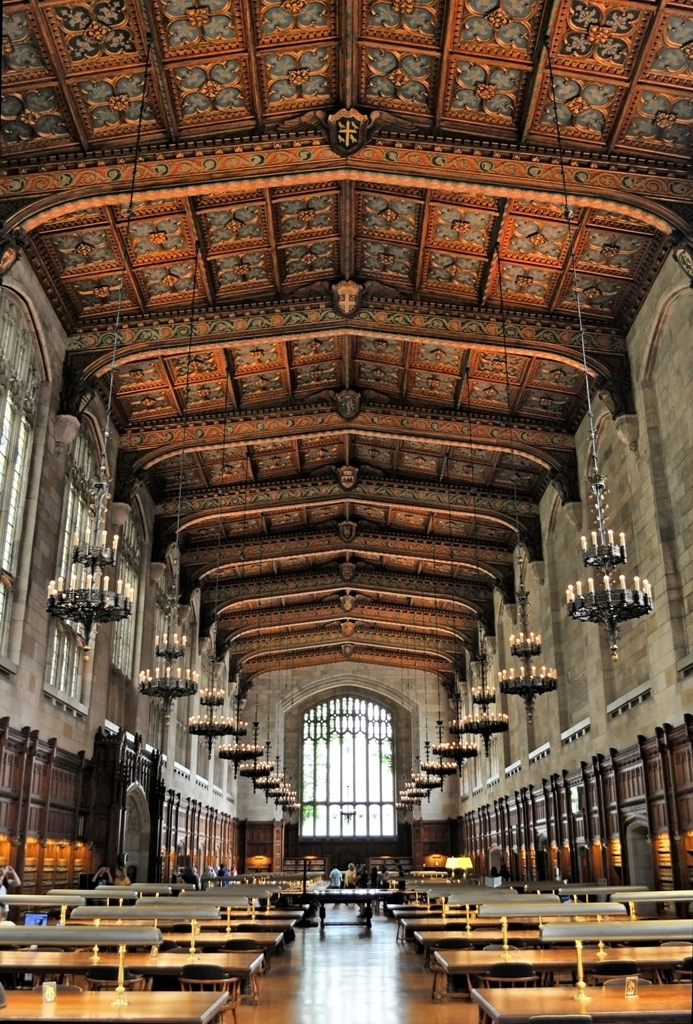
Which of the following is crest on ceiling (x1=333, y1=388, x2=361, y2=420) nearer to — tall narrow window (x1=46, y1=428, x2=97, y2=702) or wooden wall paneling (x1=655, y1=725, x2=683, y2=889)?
tall narrow window (x1=46, y1=428, x2=97, y2=702)

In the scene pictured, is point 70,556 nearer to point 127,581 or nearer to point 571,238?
point 127,581

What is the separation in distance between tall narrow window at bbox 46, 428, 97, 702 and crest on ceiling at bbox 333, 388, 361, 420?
18.2ft

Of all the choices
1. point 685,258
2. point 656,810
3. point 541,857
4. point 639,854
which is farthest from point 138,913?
point 541,857

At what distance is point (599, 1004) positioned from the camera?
534 cm

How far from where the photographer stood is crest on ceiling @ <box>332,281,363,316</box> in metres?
17.8

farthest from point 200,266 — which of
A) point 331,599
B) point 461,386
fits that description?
point 331,599

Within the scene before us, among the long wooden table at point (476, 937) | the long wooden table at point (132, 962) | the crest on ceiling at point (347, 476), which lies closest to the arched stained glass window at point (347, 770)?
the crest on ceiling at point (347, 476)

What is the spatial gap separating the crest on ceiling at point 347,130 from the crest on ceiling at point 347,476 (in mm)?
11916

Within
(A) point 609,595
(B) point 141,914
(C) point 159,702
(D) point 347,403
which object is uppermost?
(D) point 347,403

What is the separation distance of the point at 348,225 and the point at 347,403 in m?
5.65

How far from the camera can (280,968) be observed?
13.8 m

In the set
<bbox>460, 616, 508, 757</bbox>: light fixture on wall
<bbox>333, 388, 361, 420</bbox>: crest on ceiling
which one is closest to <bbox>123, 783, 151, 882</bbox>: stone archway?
<bbox>460, 616, 508, 757</bbox>: light fixture on wall

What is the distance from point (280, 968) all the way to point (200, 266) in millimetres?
11404

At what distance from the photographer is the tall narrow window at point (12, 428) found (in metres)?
14.9
